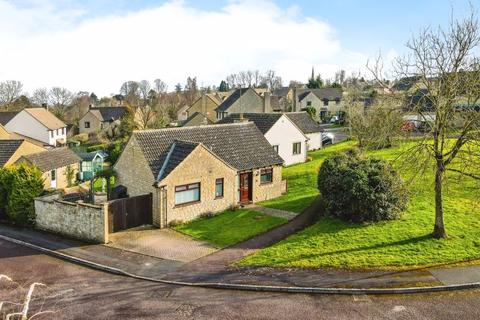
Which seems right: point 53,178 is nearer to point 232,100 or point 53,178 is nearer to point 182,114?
point 232,100

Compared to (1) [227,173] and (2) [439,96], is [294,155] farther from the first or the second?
(2) [439,96]

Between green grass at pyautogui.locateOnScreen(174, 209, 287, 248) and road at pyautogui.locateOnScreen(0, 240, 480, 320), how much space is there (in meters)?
5.64

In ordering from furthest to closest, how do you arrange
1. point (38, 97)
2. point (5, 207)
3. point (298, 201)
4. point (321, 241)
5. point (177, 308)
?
point (38, 97) < point (298, 201) < point (5, 207) < point (321, 241) < point (177, 308)

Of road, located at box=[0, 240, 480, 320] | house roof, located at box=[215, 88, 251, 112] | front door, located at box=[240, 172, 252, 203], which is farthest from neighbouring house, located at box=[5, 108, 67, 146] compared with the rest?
road, located at box=[0, 240, 480, 320]

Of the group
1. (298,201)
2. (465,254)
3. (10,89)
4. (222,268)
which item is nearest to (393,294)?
(465,254)

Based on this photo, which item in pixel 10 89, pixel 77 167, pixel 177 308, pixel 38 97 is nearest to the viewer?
pixel 177 308

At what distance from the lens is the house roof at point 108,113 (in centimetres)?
7969

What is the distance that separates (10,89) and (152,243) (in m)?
Answer: 106

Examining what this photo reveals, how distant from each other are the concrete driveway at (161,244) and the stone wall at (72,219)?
3.21ft

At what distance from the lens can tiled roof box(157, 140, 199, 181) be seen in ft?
80.6

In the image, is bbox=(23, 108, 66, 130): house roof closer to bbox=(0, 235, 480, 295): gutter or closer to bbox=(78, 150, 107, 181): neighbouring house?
bbox=(78, 150, 107, 181): neighbouring house

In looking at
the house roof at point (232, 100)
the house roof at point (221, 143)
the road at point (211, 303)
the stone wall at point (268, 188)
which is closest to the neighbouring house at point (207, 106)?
the house roof at point (232, 100)

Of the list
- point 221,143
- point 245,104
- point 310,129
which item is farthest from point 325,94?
point 221,143

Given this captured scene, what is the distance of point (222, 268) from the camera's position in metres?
18.2
